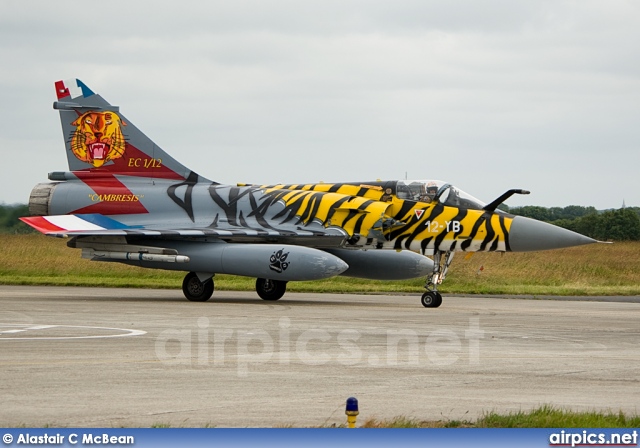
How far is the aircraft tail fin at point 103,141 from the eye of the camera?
27.8 metres

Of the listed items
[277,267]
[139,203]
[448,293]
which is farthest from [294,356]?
[448,293]

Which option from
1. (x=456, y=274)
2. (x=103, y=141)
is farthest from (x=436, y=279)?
(x=456, y=274)

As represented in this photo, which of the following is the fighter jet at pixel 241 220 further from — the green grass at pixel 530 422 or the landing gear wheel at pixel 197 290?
the green grass at pixel 530 422

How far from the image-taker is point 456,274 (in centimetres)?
3741

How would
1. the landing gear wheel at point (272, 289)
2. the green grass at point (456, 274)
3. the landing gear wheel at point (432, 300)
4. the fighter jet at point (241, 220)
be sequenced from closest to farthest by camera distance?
the landing gear wheel at point (432, 300) < the fighter jet at point (241, 220) < the landing gear wheel at point (272, 289) < the green grass at point (456, 274)

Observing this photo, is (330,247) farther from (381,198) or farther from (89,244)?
(89,244)

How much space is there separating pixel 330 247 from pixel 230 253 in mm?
2761

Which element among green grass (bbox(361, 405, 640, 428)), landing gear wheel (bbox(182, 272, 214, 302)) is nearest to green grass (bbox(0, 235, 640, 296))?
landing gear wheel (bbox(182, 272, 214, 302))

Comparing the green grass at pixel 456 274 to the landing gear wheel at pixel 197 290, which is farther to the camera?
the green grass at pixel 456 274

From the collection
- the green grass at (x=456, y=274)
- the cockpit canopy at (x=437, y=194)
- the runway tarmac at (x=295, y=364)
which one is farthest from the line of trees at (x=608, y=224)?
the runway tarmac at (x=295, y=364)

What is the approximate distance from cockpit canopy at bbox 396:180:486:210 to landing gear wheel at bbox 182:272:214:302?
5.18 m

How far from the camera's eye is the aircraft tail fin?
91.2 ft

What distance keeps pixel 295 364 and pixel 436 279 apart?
12466 millimetres

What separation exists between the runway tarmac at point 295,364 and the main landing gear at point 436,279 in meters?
1.86
